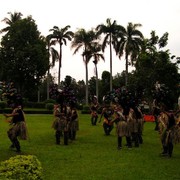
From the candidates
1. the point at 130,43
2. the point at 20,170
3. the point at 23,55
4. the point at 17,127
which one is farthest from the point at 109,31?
the point at 20,170

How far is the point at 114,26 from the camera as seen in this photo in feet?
202

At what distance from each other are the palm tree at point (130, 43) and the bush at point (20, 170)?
5484cm

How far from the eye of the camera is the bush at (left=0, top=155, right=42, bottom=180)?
6168 mm

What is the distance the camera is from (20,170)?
6.29 meters

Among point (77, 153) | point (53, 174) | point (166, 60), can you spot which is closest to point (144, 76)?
point (166, 60)

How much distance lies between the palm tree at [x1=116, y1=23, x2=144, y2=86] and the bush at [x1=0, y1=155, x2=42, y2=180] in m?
54.8

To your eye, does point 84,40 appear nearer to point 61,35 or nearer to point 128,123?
point 61,35

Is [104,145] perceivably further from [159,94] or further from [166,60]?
[166,60]

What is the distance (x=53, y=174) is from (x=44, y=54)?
4727 cm

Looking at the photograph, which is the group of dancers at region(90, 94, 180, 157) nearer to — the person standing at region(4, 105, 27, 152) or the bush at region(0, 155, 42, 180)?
the person standing at region(4, 105, 27, 152)

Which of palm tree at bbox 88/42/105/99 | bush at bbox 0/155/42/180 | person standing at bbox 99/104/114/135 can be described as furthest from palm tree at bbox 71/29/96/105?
bush at bbox 0/155/42/180

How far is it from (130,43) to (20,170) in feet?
185

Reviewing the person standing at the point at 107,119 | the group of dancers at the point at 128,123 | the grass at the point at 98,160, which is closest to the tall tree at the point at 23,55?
the person standing at the point at 107,119

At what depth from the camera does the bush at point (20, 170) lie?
617 cm
